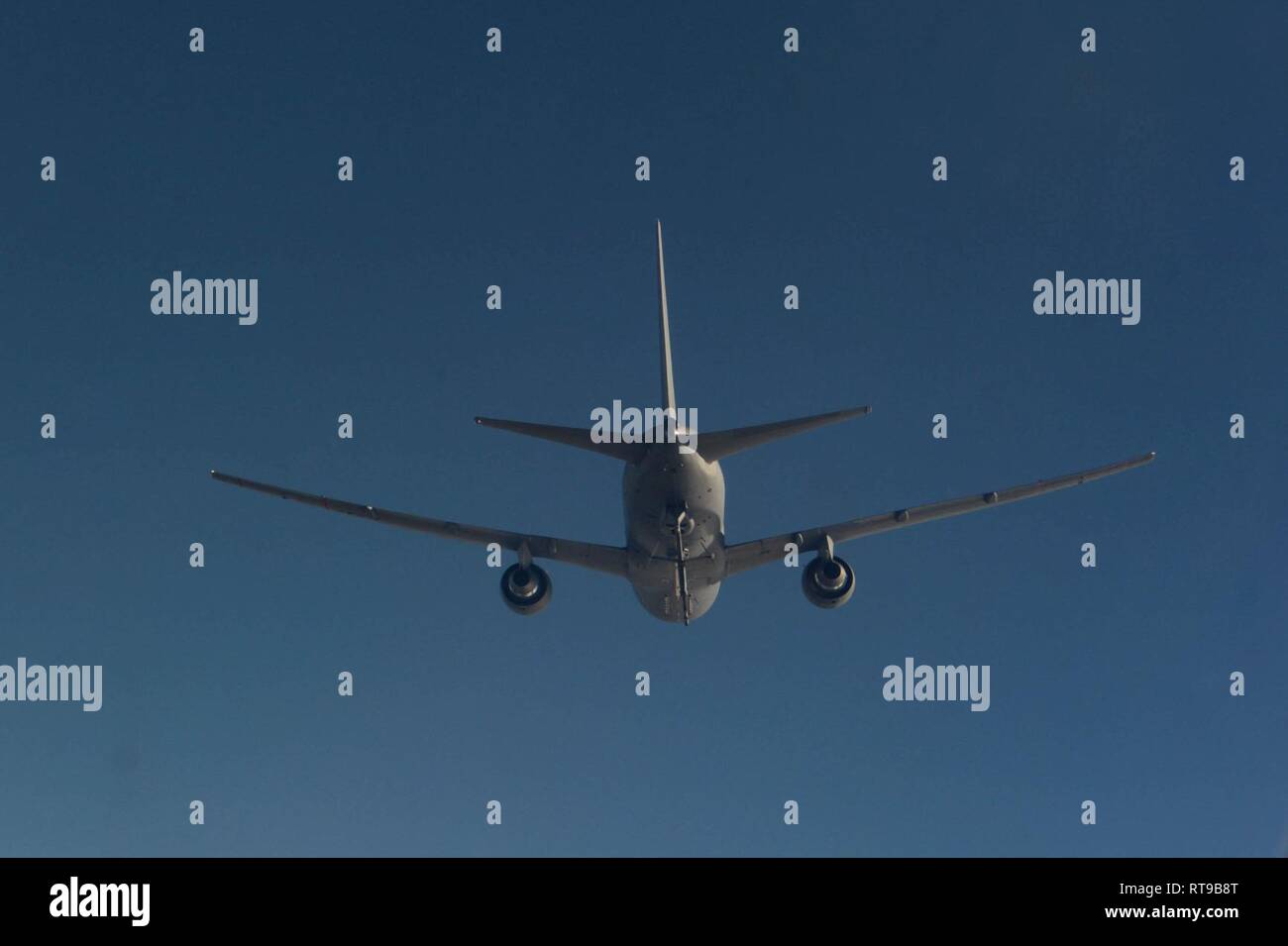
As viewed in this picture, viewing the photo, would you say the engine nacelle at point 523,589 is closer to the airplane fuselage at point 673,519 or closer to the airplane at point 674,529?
the airplane at point 674,529

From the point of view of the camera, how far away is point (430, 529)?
A: 4259 cm

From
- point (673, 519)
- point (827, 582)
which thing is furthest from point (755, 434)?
point (827, 582)

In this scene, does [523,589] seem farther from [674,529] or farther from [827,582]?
[827,582]

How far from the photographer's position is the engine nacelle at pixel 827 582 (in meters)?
41.7

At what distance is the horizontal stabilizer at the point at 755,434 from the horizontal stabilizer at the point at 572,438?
7.40 ft

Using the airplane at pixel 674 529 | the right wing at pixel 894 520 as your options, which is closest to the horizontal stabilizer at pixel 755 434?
the airplane at pixel 674 529

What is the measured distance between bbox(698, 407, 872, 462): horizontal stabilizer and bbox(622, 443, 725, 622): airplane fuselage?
50cm

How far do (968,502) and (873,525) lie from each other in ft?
12.2

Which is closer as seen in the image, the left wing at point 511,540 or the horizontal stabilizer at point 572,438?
the horizontal stabilizer at point 572,438

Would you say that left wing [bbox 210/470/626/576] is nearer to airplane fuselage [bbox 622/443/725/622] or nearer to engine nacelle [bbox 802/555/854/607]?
airplane fuselage [bbox 622/443/725/622]

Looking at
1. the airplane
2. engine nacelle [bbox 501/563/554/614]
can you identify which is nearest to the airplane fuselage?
the airplane

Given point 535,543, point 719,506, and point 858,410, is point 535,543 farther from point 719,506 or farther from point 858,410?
point 858,410

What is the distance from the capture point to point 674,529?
36.8 m

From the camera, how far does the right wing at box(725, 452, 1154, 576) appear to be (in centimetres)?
4181
